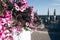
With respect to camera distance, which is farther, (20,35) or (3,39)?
(20,35)

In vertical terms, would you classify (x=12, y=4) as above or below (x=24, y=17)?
above

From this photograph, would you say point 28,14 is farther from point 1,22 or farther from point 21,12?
point 1,22

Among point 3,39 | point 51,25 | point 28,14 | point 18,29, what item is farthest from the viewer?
point 51,25

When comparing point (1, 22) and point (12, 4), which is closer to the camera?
point (1, 22)

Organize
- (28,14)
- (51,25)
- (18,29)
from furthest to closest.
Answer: (51,25)
(28,14)
(18,29)

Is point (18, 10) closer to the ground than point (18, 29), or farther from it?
farther from it

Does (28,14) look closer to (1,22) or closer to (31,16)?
(31,16)

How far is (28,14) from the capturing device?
411cm

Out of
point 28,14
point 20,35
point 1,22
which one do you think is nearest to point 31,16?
point 28,14

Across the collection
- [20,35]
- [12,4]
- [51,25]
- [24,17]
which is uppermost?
[12,4]

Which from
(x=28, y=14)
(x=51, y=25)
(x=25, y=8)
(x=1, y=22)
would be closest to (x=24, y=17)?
(x=28, y=14)

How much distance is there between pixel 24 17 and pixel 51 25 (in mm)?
17666

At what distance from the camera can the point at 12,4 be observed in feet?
12.4

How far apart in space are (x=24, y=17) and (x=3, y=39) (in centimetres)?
236
